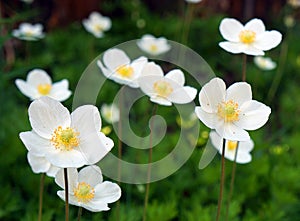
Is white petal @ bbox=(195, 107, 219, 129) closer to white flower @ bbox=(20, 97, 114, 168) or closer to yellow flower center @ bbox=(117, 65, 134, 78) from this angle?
white flower @ bbox=(20, 97, 114, 168)

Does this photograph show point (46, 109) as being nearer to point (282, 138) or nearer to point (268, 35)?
point (268, 35)

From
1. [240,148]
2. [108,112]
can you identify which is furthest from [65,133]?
[108,112]

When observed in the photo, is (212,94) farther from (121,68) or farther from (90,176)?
(121,68)

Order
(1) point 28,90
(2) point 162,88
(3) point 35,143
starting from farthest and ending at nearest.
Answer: (1) point 28,90 → (2) point 162,88 → (3) point 35,143

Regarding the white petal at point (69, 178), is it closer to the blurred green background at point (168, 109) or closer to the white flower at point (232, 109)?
the white flower at point (232, 109)

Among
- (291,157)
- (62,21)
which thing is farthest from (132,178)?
(62,21)
